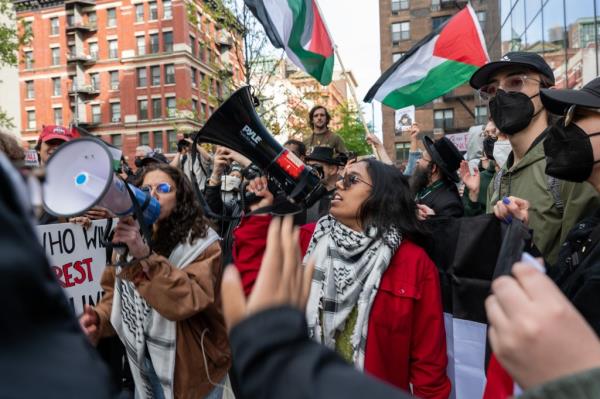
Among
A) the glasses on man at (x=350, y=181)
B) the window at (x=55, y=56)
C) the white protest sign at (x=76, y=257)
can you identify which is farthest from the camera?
the window at (x=55, y=56)

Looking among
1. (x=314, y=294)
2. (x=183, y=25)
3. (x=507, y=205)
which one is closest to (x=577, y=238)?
(x=507, y=205)

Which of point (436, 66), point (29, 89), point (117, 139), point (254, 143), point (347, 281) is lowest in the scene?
point (347, 281)

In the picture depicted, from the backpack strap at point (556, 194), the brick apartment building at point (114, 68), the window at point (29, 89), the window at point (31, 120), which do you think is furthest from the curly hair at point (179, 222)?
the window at point (29, 89)

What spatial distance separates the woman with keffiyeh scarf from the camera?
2.53 metres

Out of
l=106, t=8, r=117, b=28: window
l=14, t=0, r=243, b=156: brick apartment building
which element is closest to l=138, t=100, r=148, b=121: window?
l=14, t=0, r=243, b=156: brick apartment building

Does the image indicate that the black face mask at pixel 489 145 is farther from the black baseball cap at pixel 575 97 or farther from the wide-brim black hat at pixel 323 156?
the black baseball cap at pixel 575 97

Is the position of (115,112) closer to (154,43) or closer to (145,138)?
(145,138)

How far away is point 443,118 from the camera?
39938mm

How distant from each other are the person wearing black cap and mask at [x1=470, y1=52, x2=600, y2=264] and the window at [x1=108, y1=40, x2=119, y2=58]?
51502 millimetres

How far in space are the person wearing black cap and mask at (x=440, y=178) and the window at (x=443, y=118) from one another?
3722 centimetres

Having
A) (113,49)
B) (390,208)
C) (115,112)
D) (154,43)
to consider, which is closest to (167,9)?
(154,43)

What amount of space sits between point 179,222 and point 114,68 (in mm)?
51109

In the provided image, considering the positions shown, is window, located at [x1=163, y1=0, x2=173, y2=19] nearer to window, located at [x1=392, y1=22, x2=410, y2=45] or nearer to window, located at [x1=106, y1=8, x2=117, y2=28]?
window, located at [x1=106, y1=8, x2=117, y2=28]

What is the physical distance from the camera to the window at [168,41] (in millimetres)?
47062
